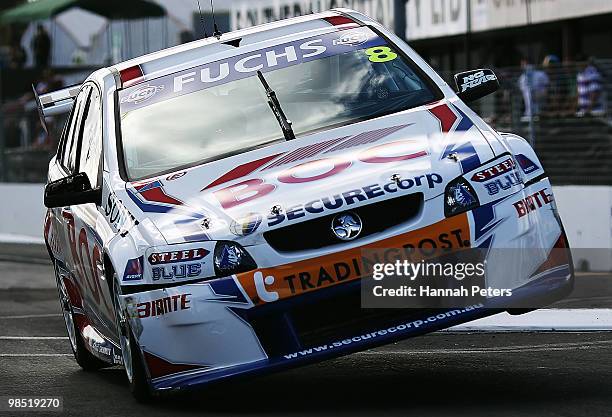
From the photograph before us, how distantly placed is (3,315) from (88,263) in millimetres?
4623

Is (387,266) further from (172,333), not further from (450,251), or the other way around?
(172,333)

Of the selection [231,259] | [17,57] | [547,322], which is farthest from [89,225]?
[17,57]

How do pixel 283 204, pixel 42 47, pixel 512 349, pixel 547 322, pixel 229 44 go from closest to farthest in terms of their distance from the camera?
pixel 283 204 < pixel 229 44 < pixel 512 349 < pixel 547 322 < pixel 42 47

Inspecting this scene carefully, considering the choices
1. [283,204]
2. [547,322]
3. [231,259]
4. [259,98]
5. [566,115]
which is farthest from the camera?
[566,115]

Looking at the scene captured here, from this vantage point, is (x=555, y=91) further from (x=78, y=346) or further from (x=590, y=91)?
(x=78, y=346)

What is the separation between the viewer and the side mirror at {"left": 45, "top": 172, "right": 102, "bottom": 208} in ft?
25.1

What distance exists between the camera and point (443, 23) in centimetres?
2805

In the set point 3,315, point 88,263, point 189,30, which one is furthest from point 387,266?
point 189,30

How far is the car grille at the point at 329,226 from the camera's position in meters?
6.59

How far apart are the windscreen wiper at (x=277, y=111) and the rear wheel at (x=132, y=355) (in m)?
1.14

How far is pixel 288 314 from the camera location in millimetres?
6570

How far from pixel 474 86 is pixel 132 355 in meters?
2.33

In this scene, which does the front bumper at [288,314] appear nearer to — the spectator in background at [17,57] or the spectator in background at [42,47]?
the spectator in background at [42,47]

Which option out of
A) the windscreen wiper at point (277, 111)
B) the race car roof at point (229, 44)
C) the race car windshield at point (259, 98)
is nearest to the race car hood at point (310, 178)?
the windscreen wiper at point (277, 111)
